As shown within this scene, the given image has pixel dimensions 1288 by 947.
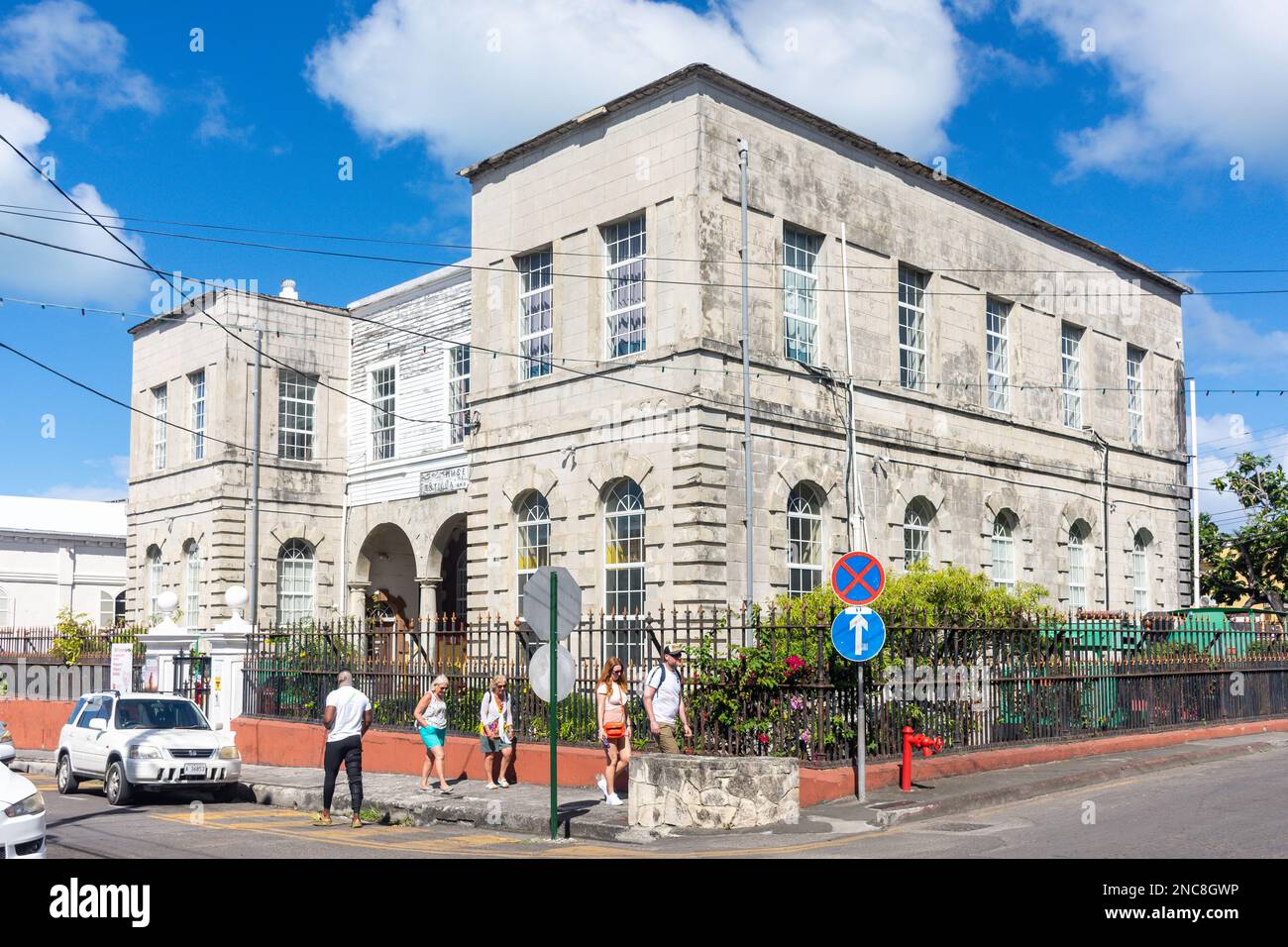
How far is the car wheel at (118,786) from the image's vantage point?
1747 cm

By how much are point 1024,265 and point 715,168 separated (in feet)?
34.9

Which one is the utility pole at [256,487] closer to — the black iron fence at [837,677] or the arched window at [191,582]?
the arched window at [191,582]

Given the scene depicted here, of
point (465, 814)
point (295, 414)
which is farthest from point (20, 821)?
point (295, 414)

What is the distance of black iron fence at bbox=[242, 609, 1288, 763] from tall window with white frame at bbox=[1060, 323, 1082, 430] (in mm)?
7901

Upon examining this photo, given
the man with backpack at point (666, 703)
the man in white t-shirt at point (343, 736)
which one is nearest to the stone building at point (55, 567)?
the man in white t-shirt at point (343, 736)

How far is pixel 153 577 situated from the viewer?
121 ft

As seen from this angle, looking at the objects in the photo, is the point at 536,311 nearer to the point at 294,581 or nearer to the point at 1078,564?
the point at 294,581

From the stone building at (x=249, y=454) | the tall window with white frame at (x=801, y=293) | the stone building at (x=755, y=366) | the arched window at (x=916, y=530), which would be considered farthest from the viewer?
the stone building at (x=249, y=454)

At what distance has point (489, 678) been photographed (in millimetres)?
18047

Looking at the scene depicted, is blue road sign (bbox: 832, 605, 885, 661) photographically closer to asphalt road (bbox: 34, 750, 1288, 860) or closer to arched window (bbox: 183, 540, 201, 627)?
asphalt road (bbox: 34, 750, 1288, 860)

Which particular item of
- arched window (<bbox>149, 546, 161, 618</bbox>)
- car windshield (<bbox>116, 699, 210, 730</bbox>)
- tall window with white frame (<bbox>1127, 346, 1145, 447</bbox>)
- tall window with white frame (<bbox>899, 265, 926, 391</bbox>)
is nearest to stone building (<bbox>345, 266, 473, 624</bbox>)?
arched window (<bbox>149, 546, 161, 618</bbox>)

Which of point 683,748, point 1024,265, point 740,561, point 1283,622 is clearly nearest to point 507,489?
point 740,561

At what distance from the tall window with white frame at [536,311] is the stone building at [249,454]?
10.6m

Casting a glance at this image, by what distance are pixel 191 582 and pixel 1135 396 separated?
25.0 m
